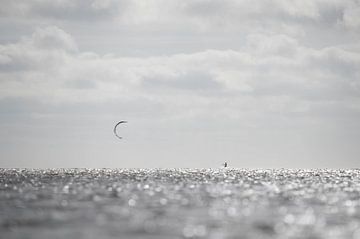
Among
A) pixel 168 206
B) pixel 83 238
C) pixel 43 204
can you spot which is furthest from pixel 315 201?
pixel 83 238

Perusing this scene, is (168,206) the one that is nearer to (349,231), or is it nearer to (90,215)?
(90,215)

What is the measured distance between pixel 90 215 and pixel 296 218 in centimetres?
1907

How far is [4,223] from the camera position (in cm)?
6144

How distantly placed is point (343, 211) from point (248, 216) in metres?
12.1

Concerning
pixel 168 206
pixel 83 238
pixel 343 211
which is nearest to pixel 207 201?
pixel 168 206

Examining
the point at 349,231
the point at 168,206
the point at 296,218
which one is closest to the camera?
the point at 349,231

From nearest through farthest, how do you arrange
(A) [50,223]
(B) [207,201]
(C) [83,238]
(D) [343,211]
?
1. (C) [83,238]
2. (A) [50,223]
3. (D) [343,211]
4. (B) [207,201]

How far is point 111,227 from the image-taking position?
196ft

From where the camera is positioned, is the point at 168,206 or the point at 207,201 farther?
the point at 207,201

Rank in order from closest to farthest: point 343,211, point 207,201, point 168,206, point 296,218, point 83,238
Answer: point 83,238 → point 296,218 → point 343,211 → point 168,206 → point 207,201

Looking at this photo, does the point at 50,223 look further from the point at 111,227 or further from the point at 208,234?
the point at 208,234

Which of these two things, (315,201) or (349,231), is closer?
(349,231)

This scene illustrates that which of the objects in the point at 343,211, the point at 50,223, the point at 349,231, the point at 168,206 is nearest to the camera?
the point at 349,231

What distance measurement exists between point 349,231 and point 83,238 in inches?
820
